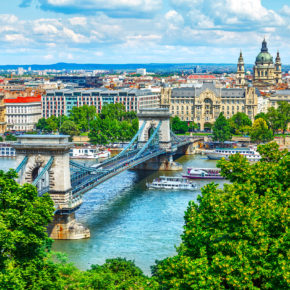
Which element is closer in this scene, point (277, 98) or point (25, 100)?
point (25, 100)

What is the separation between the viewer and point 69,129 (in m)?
73.6

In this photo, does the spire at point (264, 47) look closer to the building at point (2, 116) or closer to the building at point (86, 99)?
the building at point (86, 99)

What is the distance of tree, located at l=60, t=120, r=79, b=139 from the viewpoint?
73312 millimetres

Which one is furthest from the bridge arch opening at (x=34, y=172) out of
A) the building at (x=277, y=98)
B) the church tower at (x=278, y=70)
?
the church tower at (x=278, y=70)

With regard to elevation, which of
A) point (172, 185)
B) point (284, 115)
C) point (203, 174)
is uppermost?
point (284, 115)

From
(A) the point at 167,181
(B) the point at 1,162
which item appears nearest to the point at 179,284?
(A) the point at 167,181

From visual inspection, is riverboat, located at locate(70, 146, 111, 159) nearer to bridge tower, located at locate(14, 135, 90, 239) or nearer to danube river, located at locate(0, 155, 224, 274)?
danube river, located at locate(0, 155, 224, 274)

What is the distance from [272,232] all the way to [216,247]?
1.75 m

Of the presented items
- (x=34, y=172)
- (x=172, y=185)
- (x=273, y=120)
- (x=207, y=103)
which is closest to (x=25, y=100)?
(x=207, y=103)

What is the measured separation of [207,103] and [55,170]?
54902mm

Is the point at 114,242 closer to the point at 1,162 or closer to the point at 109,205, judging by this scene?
the point at 109,205

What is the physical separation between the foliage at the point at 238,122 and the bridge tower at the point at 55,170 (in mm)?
47239

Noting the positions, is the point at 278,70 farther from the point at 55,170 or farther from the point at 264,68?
the point at 55,170

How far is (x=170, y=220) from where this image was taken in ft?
111
